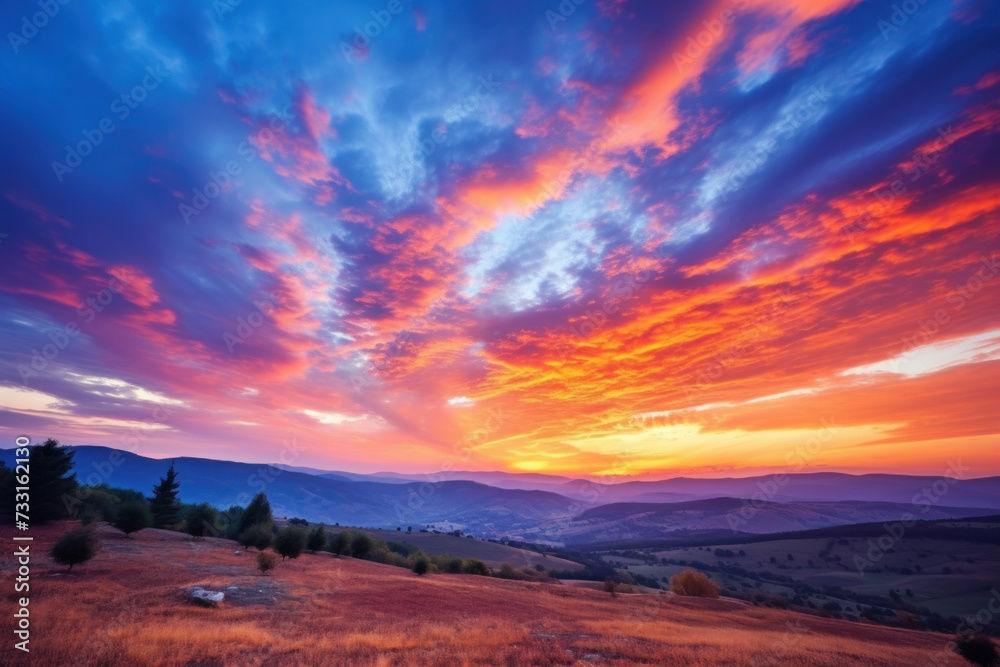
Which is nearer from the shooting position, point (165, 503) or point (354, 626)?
point (354, 626)

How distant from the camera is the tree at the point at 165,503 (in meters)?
55.9

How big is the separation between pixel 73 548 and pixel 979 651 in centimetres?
4856

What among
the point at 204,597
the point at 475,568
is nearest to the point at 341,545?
the point at 475,568

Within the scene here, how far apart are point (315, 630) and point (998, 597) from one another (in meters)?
109

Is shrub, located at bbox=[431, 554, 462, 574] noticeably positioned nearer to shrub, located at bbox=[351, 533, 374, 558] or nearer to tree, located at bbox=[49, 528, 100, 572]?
shrub, located at bbox=[351, 533, 374, 558]

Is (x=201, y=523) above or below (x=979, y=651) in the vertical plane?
above

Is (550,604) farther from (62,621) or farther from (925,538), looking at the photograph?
(925,538)

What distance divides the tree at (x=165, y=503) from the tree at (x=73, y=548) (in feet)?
130

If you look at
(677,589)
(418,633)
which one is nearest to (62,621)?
(418,633)

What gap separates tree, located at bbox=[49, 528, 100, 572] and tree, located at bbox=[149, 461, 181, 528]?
1560 inches

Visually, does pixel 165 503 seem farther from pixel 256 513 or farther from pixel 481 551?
pixel 481 551

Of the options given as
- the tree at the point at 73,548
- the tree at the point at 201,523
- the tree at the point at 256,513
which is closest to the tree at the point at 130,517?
the tree at the point at 201,523

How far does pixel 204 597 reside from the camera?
63.3ft

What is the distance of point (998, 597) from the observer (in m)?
65.9
